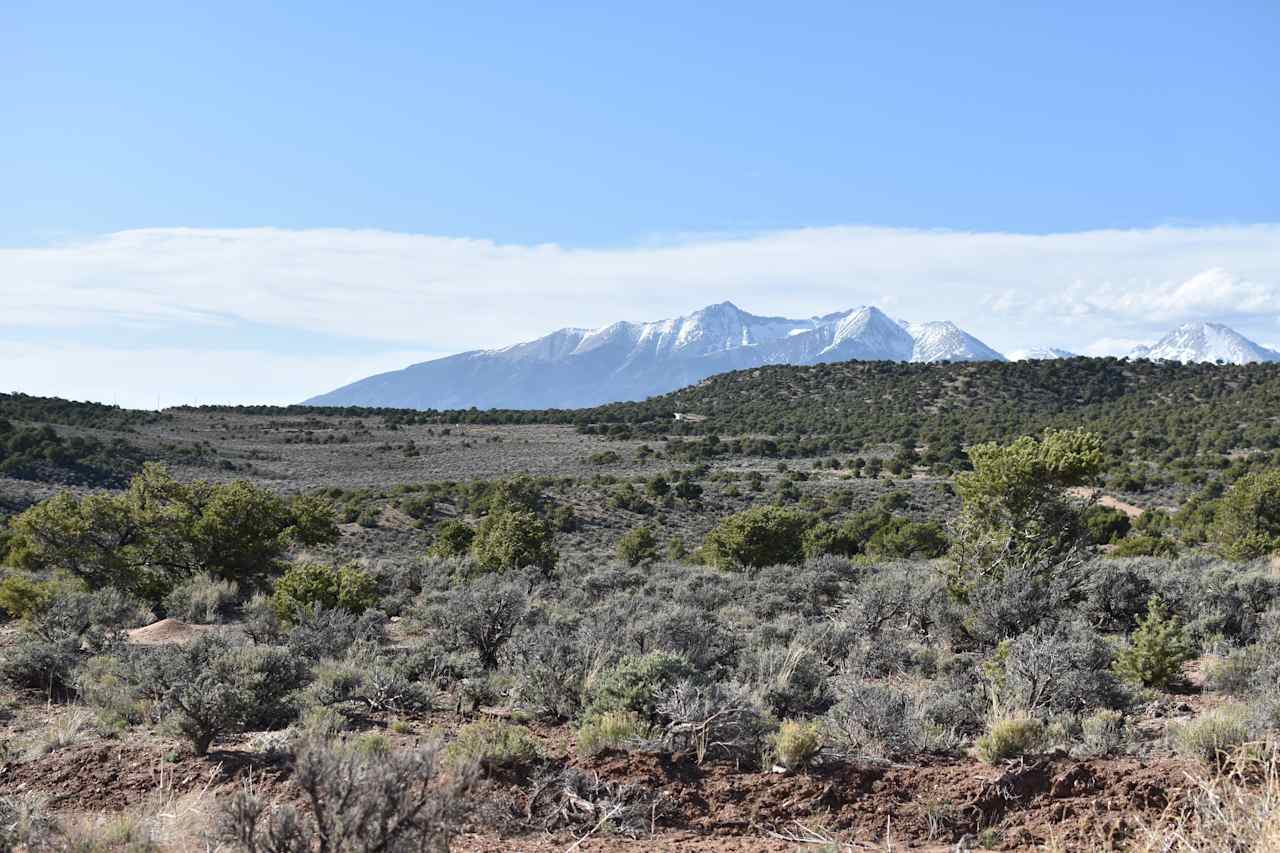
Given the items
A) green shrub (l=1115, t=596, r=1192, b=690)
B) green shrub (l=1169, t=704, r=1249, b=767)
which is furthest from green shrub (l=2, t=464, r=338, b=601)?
green shrub (l=1169, t=704, r=1249, b=767)

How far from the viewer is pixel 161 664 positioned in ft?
26.7

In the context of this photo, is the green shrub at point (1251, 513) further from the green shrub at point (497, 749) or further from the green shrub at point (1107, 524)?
the green shrub at point (497, 749)

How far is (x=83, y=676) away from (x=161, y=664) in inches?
44.6

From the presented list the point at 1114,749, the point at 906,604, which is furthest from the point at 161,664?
the point at 906,604

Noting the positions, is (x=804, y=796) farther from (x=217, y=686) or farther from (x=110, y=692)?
(x=110, y=692)

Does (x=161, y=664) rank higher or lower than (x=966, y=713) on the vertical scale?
higher

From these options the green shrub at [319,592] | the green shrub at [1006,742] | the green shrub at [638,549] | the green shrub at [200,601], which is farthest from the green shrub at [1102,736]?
the green shrub at [638,549]

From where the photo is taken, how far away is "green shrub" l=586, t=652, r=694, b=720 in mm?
7168

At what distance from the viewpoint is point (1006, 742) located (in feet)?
21.3

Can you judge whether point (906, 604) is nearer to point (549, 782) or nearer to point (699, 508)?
point (549, 782)

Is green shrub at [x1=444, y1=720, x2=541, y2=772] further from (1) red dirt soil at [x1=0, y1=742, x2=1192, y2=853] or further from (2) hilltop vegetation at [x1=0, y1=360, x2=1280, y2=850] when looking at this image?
(1) red dirt soil at [x1=0, y1=742, x2=1192, y2=853]

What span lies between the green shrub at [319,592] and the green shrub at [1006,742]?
1031 cm

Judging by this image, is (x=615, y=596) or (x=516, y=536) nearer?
(x=615, y=596)

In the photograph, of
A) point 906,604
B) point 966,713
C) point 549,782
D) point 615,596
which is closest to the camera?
point 549,782
